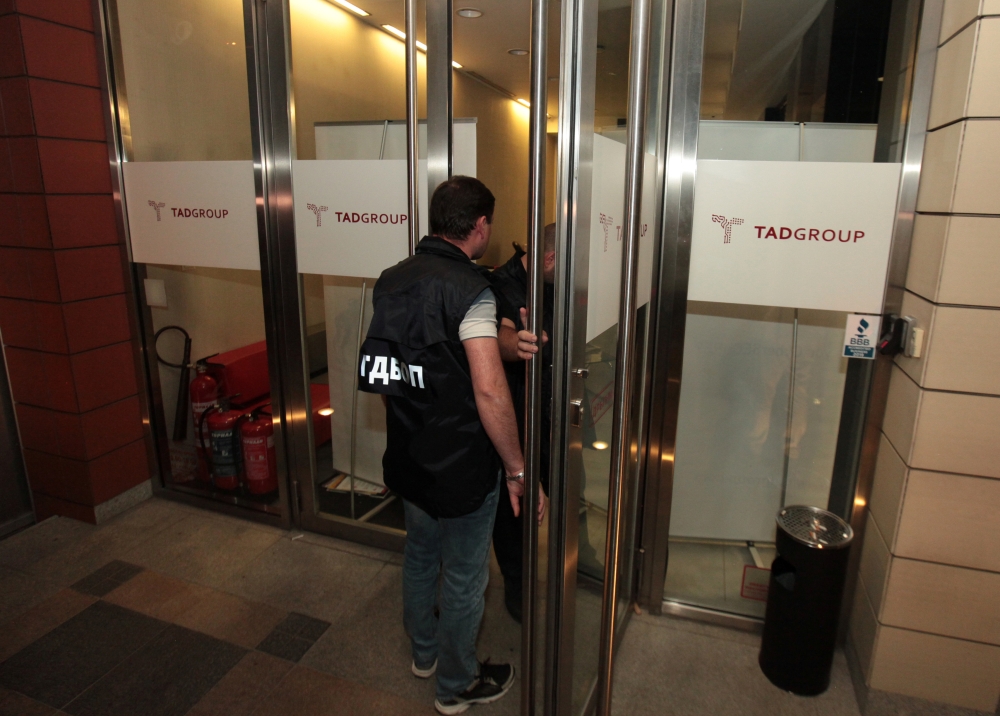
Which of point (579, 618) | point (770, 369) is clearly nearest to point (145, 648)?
point (579, 618)

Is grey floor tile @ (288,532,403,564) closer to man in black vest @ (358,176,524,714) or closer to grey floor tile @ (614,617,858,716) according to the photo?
man in black vest @ (358,176,524,714)

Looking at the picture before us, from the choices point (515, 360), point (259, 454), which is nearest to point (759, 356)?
point (515, 360)

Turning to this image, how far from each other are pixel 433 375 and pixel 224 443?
2007 millimetres

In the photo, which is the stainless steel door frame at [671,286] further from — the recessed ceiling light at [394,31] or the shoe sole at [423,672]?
the recessed ceiling light at [394,31]

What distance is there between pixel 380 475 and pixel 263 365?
0.88 meters

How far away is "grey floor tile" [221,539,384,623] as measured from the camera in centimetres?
270

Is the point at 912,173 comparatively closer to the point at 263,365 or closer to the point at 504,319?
the point at 504,319

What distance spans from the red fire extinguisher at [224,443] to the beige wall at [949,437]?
115 inches

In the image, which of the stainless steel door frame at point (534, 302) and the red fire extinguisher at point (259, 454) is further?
the red fire extinguisher at point (259, 454)

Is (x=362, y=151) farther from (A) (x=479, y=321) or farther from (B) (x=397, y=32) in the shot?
(A) (x=479, y=321)

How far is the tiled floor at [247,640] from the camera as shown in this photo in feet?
7.20

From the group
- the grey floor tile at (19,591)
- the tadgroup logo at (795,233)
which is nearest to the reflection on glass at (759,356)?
the tadgroup logo at (795,233)

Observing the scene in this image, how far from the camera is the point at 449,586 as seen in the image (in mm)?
2088

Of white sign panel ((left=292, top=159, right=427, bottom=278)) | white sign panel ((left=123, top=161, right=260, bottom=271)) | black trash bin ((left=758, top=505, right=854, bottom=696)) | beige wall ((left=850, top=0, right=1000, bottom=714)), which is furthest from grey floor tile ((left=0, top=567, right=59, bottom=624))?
beige wall ((left=850, top=0, right=1000, bottom=714))
